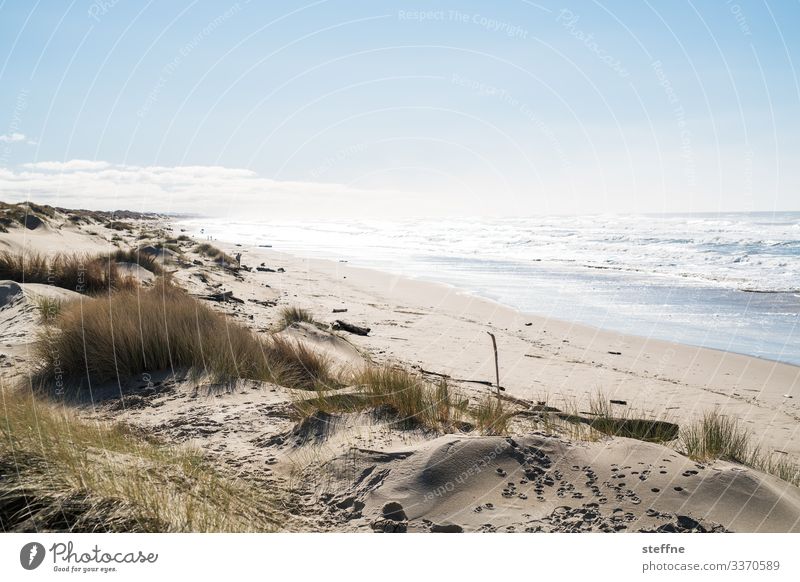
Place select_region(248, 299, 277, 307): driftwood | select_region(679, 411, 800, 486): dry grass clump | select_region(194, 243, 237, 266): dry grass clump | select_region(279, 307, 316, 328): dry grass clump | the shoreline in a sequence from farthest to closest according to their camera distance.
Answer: select_region(194, 243, 237, 266): dry grass clump
select_region(248, 299, 277, 307): driftwood
select_region(279, 307, 316, 328): dry grass clump
the shoreline
select_region(679, 411, 800, 486): dry grass clump

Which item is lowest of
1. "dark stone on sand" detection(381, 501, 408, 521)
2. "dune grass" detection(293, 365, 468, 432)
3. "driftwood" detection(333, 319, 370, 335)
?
"driftwood" detection(333, 319, 370, 335)

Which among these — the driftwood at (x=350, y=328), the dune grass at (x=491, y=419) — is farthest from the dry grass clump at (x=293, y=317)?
the dune grass at (x=491, y=419)

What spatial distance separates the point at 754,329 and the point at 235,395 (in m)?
11.9

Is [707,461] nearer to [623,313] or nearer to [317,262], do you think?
[623,313]

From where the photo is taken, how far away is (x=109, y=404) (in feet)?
19.3

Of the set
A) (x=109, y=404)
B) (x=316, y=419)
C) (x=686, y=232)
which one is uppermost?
(x=686, y=232)

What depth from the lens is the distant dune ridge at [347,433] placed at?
134 inches

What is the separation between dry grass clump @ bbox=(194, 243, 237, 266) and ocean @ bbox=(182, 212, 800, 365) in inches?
255

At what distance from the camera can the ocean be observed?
1348 cm

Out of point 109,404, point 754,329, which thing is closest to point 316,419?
point 109,404
